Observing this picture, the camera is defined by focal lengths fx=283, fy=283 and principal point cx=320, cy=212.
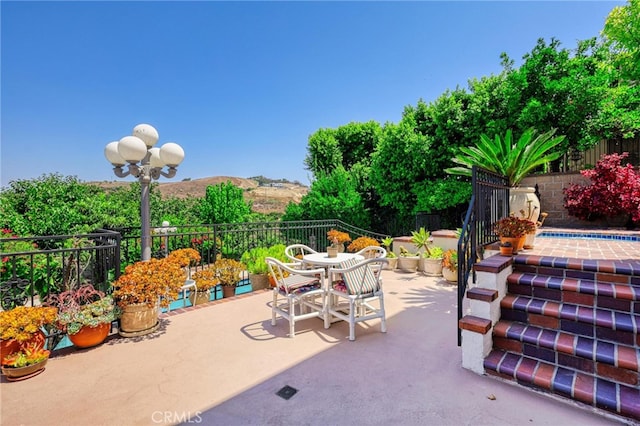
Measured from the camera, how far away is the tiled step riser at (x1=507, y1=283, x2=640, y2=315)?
2.14 meters

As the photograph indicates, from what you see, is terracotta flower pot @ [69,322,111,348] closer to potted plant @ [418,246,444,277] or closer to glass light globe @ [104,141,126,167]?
glass light globe @ [104,141,126,167]

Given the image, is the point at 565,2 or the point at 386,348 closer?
the point at 386,348

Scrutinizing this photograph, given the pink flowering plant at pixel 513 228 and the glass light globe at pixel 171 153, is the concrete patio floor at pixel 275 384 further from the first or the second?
the glass light globe at pixel 171 153

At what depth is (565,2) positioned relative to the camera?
6344 mm

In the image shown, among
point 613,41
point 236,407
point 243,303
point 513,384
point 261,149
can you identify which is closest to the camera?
point 236,407

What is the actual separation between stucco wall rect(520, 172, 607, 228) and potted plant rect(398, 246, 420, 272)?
12.2ft

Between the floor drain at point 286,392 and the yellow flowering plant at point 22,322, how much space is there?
2144 millimetres

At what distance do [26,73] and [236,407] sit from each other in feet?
26.3

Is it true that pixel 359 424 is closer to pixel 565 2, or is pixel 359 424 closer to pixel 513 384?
pixel 513 384

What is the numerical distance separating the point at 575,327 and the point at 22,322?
4.42 metres

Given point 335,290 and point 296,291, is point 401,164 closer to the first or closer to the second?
point 335,290

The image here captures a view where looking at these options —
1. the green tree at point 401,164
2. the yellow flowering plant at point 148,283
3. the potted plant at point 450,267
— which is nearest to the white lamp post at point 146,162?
the yellow flowering plant at point 148,283

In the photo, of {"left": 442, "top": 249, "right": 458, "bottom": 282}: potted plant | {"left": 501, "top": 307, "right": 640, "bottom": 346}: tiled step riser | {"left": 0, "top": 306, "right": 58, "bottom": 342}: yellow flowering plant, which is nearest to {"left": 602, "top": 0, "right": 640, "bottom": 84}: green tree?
{"left": 442, "top": 249, "right": 458, "bottom": 282}: potted plant

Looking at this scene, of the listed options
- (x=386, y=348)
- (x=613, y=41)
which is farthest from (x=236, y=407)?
(x=613, y=41)
